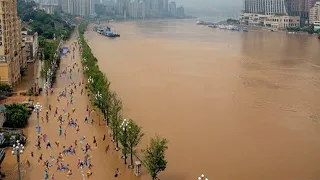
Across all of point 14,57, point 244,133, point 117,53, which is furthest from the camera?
point 117,53

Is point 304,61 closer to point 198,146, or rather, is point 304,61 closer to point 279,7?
point 198,146

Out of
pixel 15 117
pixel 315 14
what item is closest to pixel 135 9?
pixel 315 14

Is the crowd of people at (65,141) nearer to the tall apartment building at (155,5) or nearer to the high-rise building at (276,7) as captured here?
the high-rise building at (276,7)

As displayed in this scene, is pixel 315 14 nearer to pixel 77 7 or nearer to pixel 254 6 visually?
pixel 254 6

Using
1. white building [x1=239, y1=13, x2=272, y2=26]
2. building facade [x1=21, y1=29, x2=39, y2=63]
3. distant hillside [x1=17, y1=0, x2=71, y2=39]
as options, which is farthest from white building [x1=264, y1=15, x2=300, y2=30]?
building facade [x1=21, y1=29, x2=39, y2=63]

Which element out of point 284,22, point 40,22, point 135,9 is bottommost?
point 40,22

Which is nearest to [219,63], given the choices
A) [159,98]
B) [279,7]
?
[159,98]

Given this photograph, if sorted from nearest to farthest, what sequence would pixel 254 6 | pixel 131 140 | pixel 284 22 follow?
pixel 131 140
pixel 284 22
pixel 254 6

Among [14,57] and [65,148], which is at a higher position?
[14,57]
